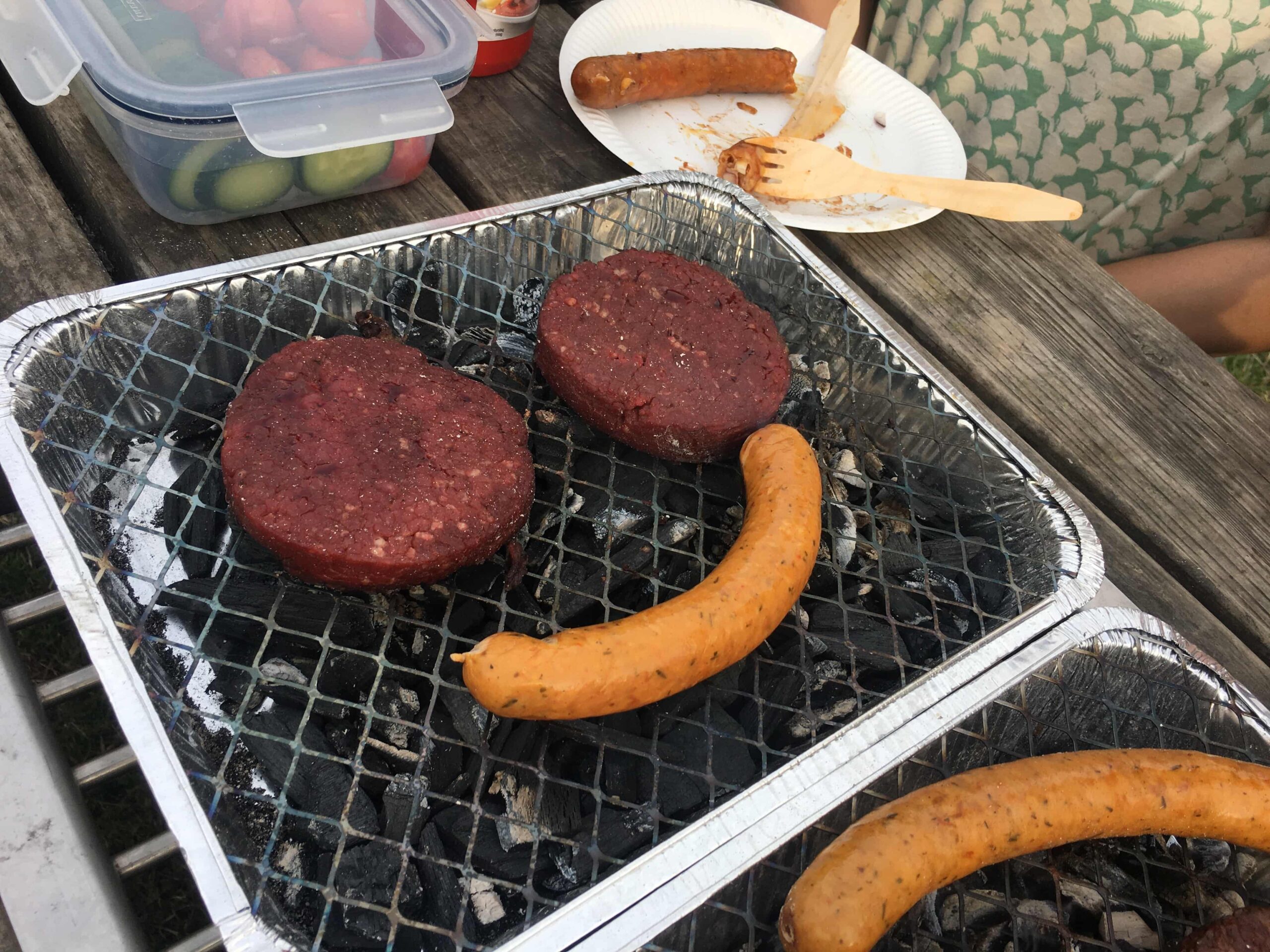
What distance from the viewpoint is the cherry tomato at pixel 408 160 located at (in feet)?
7.60

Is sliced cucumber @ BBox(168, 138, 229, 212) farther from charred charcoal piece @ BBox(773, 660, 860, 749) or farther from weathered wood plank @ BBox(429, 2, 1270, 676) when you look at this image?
charred charcoal piece @ BBox(773, 660, 860, 749)

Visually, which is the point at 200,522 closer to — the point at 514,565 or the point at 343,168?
the point at 514,565

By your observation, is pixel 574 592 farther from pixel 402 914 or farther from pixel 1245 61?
pixel 1245 61

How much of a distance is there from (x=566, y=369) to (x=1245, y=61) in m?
3.41

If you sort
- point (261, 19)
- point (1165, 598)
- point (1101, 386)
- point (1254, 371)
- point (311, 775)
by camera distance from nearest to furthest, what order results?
point (311, 775), point (261, 19), point (1165, 598), point (1101, 386), point (1254, 371)

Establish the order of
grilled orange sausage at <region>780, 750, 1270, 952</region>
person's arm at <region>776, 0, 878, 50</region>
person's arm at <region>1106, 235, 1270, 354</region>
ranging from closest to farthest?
grilled orange sausage at <region>780, 750, 1270, 952</region>, person's arm at <region>1106, 235, 1270, 354</region>, person's arm at <region>776, 0, 878, 50</region>

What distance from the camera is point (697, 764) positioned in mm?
1687

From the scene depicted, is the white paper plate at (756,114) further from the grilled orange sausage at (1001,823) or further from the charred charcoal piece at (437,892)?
the charred charcoal piece at (437,892)

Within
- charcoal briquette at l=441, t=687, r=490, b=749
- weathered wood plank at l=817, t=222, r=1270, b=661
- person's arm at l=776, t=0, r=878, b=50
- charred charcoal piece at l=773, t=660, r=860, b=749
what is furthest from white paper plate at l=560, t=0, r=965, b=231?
charcoal briquette at l=441, t=687, r=490, b=749

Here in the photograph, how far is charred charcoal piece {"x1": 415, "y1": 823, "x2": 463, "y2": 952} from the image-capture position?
57.0 inches

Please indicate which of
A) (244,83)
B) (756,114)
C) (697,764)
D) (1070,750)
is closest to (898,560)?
(1070,750)

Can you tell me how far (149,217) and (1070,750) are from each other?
252 cm

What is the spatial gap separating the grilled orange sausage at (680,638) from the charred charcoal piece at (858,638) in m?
0.22

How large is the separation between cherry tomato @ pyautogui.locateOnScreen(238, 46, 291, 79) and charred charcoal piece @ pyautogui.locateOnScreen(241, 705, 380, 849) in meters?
1.39
